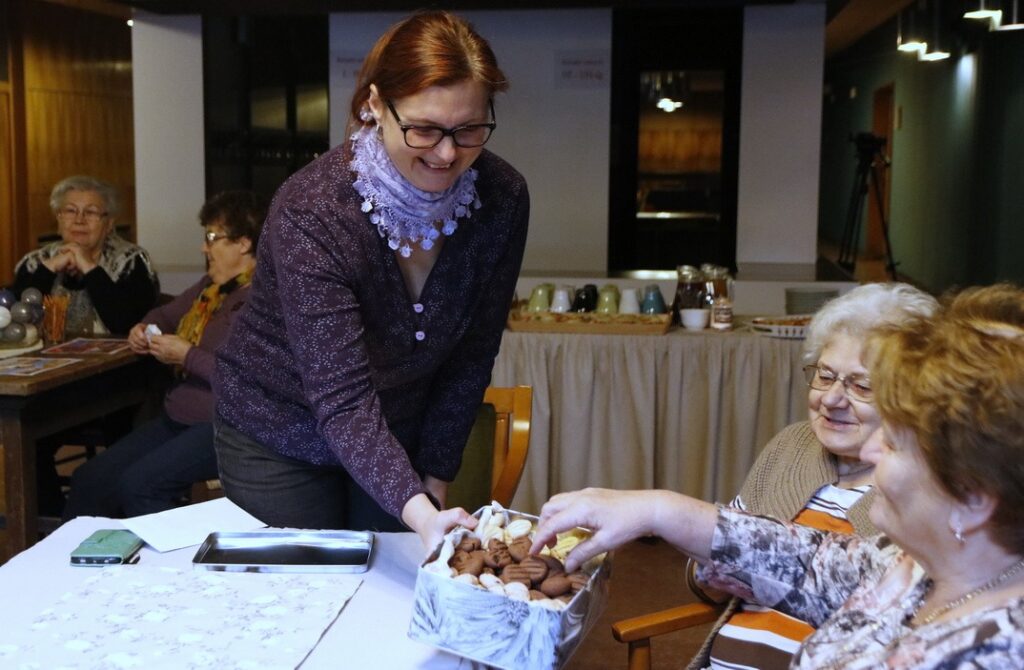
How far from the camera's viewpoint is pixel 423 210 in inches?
69.4

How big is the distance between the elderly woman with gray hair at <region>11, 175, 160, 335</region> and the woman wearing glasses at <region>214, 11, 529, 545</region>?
2276 millimetres

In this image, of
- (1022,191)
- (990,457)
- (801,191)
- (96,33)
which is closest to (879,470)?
(990,457)

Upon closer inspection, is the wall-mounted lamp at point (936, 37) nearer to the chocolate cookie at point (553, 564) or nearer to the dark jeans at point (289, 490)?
the dark jeans at point (289, 490)

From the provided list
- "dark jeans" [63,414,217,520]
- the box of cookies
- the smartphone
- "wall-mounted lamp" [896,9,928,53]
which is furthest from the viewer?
"wall-mounted lamp" [896,9,928,53]

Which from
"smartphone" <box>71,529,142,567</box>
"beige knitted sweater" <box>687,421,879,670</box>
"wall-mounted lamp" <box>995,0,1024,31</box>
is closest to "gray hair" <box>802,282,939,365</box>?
"beige knitted sweater" <box>687,421,879,670</box>

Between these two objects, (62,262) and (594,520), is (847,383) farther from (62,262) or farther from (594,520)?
(62,262)

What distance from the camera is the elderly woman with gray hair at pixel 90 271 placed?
406 cm

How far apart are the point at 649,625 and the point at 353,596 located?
556 mm

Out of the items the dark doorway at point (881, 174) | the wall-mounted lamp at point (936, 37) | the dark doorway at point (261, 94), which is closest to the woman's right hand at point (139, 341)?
the dark doorway at point (261, 94)

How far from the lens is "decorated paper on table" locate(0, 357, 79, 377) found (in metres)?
3.17

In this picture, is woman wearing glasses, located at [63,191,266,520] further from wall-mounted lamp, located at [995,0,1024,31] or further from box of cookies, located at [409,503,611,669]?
wall-mounted lamp, located at [995,0,1024,31]

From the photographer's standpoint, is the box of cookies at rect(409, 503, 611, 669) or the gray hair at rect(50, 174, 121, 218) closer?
the box of cookies at rect(409, 503, 611, 669)

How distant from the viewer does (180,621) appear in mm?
1420

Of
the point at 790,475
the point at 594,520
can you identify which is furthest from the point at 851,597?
the point at 790,475
